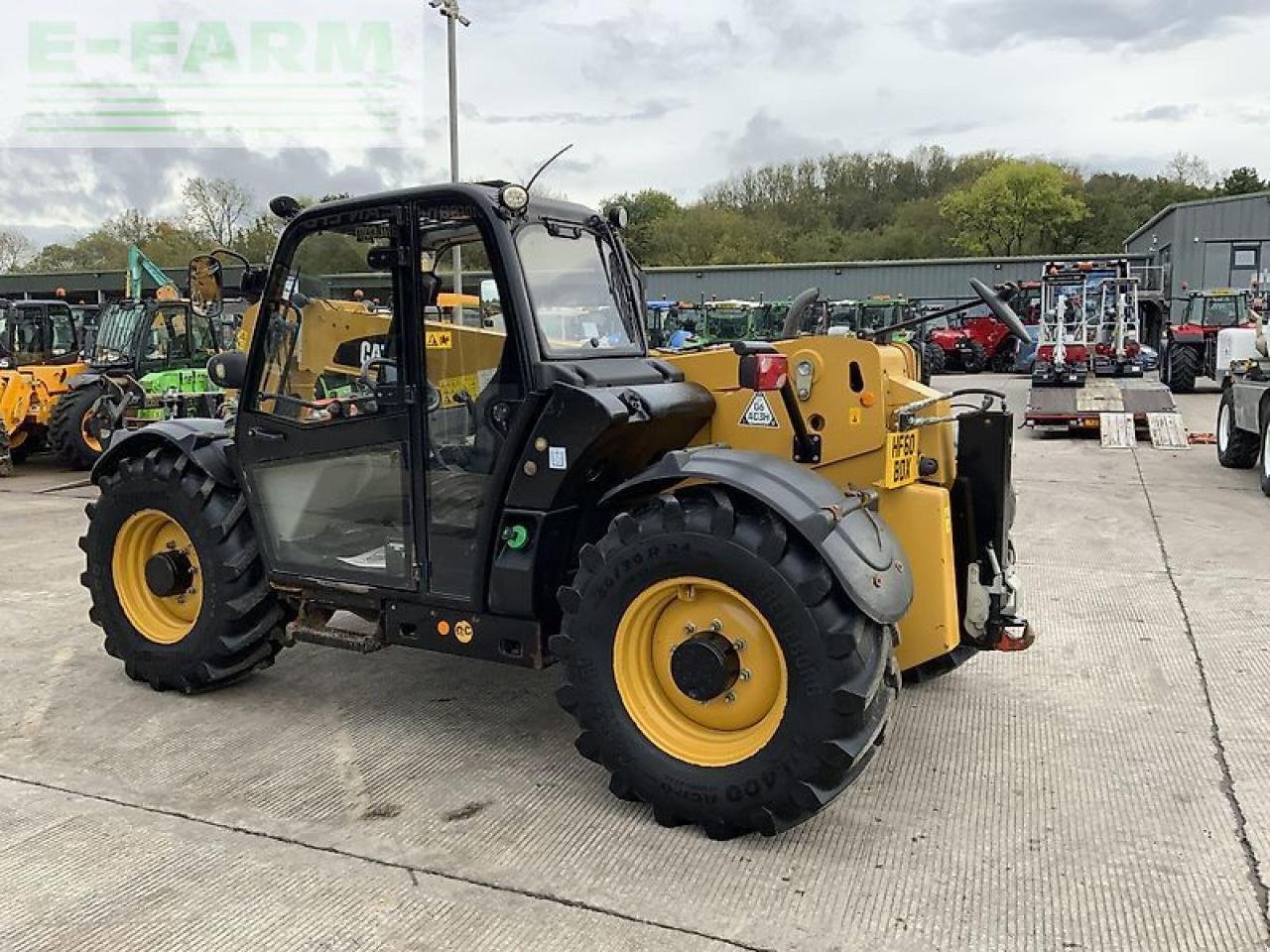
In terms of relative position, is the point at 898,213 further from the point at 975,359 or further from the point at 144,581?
the point at 144,581

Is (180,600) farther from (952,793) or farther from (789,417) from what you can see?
(952,793)

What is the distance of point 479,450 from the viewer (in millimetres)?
3838

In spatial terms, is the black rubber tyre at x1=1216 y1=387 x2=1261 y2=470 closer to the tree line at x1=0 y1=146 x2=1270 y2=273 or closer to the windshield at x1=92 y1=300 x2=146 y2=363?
the windshield at x1=92 y1=300 x2=146 y2=363

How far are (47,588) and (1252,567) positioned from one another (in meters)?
7.99

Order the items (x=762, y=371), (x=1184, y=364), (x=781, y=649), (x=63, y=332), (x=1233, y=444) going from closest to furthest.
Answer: (x=781, y=649), (x=762, y=371), (x=1233, y=444), (x=63, y=332), (x=1184, y=364)

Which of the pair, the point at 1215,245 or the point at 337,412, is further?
the point at 1215,245

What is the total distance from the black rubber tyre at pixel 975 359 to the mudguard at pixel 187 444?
27150 mm

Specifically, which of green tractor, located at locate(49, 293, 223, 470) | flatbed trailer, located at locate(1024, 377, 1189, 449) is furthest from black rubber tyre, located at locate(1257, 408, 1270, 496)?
green tractor, located at locate(49, 293, 223, 470)

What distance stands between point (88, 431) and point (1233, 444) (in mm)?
13228

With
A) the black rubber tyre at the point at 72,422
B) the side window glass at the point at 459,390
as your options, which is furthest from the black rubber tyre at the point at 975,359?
the side window glass at the point at 459,390

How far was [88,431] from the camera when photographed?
40.5 feet

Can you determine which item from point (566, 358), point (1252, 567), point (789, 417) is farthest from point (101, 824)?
point (1252, 567)

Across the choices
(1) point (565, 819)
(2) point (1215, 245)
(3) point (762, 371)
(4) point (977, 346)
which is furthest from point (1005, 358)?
(1) point (565, 819)

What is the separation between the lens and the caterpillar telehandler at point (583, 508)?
129 inches
